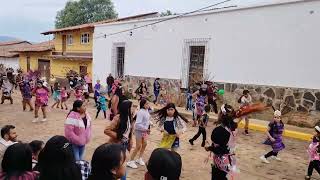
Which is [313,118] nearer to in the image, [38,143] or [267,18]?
[267,18]

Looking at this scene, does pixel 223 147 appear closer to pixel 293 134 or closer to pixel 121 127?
pixel 121 127

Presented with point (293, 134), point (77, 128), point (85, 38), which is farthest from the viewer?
point (85, 38)

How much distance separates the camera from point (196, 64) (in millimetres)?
16641

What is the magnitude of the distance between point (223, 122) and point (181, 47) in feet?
39.2

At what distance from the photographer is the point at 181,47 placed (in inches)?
672

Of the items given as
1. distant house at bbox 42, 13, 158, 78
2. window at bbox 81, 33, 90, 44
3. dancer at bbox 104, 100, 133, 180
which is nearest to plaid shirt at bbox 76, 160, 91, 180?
dancer at bbox 104, 100, 133, 180

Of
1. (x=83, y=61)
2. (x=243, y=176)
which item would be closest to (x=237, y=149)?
(x=243, y=176)

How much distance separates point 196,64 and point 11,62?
2988 cm

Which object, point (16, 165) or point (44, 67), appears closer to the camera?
point (16, 165)

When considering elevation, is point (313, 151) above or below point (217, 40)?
below

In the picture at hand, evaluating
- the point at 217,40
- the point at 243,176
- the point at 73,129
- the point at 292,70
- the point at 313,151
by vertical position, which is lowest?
the point at 243,176

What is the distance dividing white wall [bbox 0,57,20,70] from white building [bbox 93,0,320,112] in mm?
22310

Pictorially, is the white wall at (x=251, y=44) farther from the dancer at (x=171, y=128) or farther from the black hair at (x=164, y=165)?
the black hair at (x=164, y=165)

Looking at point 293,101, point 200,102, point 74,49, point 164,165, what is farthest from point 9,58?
point 164,165
